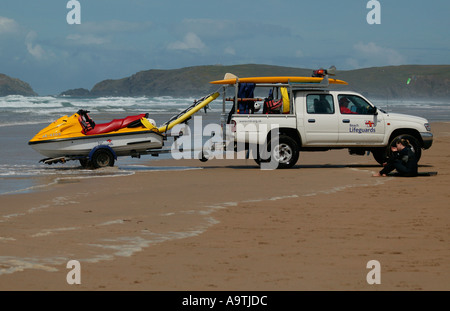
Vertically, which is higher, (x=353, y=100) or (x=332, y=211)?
(x=353, y=100)

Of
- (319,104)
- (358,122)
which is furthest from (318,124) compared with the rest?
(358,122)

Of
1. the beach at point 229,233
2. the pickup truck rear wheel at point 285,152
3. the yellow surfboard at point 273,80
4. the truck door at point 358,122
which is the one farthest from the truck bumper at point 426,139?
the pickup truck rear wheel at point 285,152

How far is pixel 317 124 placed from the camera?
55.8 ft

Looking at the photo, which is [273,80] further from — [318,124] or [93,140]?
[93,140]

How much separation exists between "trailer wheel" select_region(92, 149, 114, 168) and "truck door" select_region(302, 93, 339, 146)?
449 cm

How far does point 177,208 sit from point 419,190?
450 cm

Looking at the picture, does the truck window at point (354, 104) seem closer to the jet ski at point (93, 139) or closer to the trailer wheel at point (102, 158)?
the jet ski at point (93, 139)

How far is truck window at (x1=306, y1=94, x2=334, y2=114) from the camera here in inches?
672

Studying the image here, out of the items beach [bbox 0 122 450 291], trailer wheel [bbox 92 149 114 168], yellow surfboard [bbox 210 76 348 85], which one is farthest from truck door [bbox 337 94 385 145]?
trailer wheel [bbox 92 149 114 168]

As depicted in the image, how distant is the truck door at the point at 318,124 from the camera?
1698 cm

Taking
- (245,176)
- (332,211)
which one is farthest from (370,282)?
(245,176)

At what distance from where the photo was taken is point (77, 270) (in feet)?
23.3

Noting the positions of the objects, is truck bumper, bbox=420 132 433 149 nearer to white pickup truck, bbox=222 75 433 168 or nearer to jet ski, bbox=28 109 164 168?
white pickup truck, bbox=222 75 433 168
